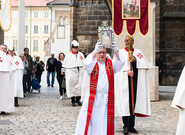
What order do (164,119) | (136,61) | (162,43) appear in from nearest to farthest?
(136,61) → (164,119) → (162,43)

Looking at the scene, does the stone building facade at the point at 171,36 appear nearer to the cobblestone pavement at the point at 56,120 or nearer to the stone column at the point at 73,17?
the stone column at the point at 73,17

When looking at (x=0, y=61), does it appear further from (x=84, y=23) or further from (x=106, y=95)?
(x=84, y=23)

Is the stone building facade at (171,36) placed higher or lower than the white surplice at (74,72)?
higher

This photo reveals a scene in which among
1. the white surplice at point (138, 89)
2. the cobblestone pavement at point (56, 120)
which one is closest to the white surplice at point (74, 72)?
the cobblestone pavement at point (56, 120)

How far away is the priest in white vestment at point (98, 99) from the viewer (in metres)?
6.95

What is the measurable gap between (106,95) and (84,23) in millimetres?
21725

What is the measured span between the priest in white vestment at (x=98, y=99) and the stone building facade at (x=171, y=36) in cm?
1659

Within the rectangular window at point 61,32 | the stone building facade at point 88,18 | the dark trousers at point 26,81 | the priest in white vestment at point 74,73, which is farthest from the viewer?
the rectangular window at point 61,32

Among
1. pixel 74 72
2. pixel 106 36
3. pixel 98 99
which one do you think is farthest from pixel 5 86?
pixel 106 36

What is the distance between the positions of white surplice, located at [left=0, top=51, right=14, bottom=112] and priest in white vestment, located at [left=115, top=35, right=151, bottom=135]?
142 inches

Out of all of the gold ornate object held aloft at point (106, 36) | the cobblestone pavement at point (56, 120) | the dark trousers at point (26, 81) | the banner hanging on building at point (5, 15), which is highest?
the banner hanging on building at point (5, 15)

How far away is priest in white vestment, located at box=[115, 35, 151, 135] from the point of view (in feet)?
29.9

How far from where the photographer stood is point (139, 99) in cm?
932

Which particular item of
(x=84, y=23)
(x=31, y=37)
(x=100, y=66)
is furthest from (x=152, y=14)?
(x=31, y=37)
